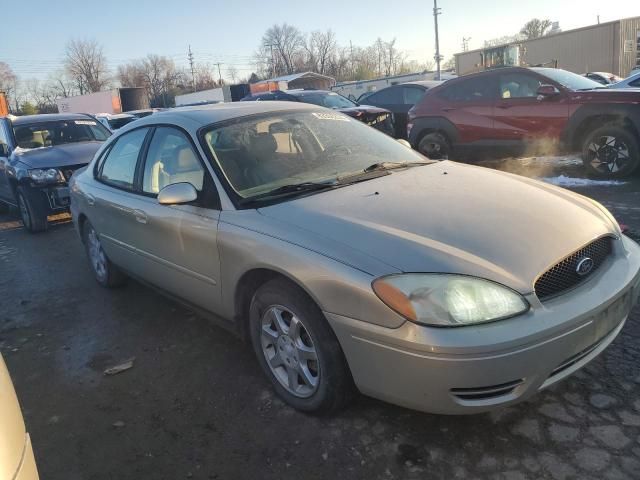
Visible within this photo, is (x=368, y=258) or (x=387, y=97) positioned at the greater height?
(x=387, y=97)

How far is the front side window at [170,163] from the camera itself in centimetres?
337

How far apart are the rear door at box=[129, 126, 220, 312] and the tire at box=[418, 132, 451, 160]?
239 inches

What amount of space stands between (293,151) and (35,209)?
18.5 ft

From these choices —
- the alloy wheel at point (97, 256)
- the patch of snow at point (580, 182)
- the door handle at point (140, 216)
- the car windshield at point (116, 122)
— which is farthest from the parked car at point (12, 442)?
the car windshield at point (116, 122)

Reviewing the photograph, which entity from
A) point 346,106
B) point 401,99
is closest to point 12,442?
point 346,106

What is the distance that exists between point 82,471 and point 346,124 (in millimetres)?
2765

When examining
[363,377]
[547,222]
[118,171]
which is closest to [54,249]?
[118,171]

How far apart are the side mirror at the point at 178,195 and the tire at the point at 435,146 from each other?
21.3 ft

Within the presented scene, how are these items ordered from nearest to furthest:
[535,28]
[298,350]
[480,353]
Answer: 1. [480,353]
2. [298,350]
3. [535,28]

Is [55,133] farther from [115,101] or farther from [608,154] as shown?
[115,101]

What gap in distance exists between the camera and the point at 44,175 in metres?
7.52

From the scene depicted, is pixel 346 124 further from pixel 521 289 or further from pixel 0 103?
pixel 0 103

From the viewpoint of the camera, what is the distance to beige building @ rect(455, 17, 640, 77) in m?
35.0

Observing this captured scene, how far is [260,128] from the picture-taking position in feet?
11.6
